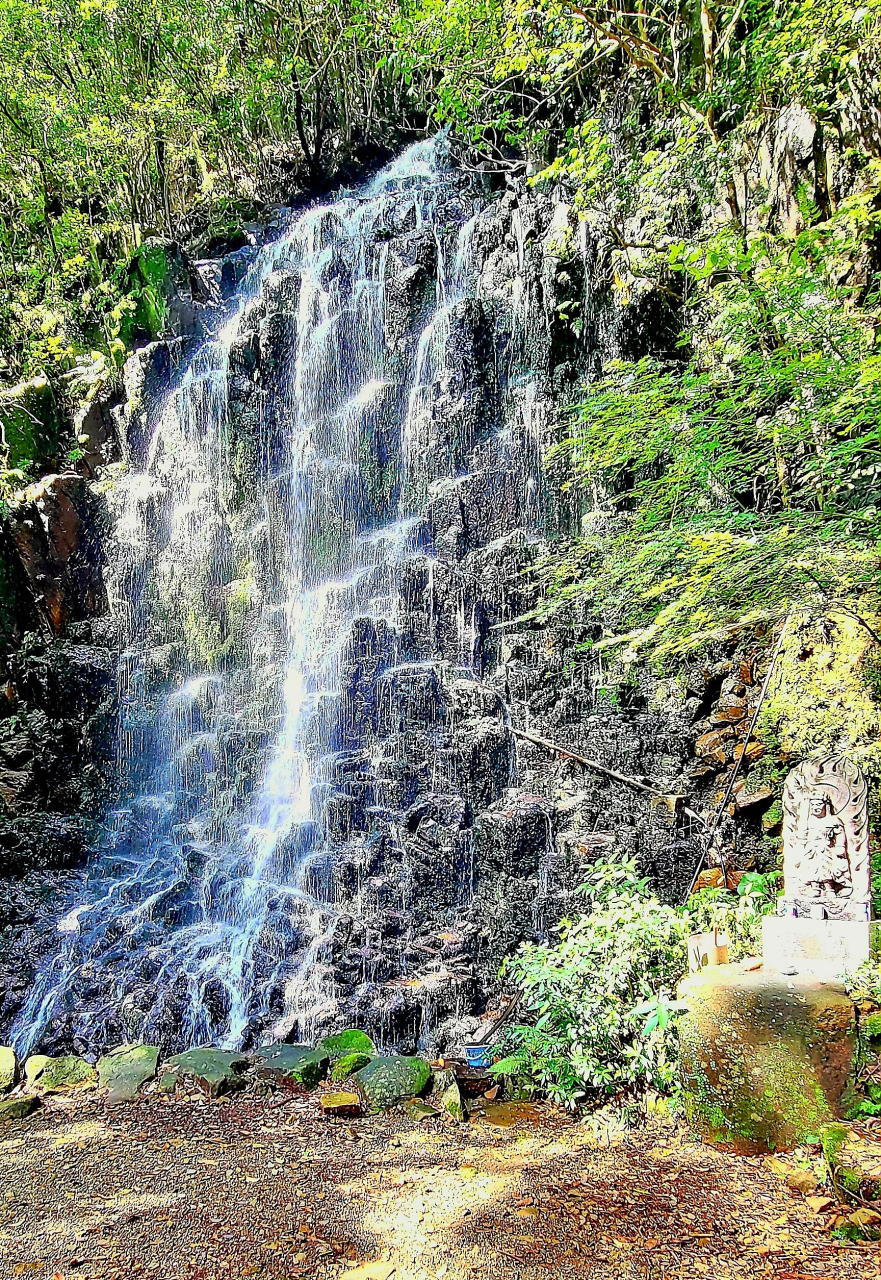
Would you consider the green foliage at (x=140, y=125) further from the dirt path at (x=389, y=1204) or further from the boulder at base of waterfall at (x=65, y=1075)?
the dirt path at (x=389, y=1204)

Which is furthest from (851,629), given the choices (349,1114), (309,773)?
(309,773)

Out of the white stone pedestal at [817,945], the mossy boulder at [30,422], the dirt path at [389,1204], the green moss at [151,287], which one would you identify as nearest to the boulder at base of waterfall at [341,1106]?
the dirt path at [389,1204]

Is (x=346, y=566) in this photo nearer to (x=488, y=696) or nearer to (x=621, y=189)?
(x=488, y=696)

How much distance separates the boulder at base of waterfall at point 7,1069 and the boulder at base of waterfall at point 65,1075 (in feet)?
0.58

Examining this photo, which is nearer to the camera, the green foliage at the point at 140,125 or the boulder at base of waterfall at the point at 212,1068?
the boulder at base of waterfall at the point at 212,1068

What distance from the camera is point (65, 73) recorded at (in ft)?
38.4

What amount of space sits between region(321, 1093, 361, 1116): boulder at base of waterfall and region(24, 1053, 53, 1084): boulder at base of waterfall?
2418mm

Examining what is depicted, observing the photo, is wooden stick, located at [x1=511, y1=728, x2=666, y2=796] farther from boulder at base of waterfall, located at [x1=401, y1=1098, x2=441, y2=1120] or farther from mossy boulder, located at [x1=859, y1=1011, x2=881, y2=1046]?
mossy boulder, located at [x1=859, y1=1011, x2=881, y2=1046]

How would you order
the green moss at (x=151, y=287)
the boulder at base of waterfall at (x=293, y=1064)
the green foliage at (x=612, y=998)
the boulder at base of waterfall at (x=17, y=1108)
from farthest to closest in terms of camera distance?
the green moss at (x=151, y=287) → the boulder at base of waterfall at (x=293, y=1064) → the boulder at base of waterfall at (x=17, y=1108) → the green foliage at (x=612, y=998)

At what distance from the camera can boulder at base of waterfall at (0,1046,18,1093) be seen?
5445mm

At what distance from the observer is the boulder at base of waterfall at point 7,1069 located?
214 inches

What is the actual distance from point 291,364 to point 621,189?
505 centimetres

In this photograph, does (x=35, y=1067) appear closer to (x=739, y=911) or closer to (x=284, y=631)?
(x=284, y=631)

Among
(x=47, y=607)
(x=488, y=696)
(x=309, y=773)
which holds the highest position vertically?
(x=47, y=607)
